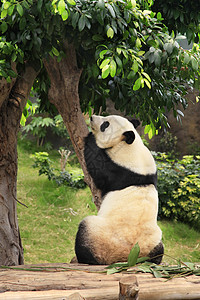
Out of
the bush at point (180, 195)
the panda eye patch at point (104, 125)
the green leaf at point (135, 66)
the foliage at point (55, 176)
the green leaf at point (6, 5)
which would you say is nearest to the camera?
the green leaf at point (6, 5)

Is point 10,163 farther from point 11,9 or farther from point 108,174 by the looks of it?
point 11,9

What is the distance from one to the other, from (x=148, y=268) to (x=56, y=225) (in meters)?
3.62

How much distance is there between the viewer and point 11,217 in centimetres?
324

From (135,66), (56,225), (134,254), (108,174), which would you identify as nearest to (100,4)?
(135,66)

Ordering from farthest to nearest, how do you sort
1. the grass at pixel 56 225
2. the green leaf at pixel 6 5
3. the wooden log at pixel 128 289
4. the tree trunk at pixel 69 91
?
the grass at pixel 56 225 < the tree trunk at pixel 69 91 < the green leaf at pixel 6 5 < the wooden log at pixel 128 289

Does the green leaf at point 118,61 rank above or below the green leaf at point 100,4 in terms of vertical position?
below

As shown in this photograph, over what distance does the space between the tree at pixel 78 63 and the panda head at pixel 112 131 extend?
356 millimetres

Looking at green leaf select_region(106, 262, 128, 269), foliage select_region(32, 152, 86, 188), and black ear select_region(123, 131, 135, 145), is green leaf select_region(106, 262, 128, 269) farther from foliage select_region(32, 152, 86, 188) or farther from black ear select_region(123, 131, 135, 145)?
foliage select_region(32, 152, 86, 188)

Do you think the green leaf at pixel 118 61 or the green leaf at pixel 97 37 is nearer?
the green leaf at pixel 118 61

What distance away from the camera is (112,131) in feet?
9.62

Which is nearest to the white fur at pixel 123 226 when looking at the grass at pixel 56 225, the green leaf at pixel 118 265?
the green leaf at pixel 118 265

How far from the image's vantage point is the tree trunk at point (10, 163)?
3125 mm

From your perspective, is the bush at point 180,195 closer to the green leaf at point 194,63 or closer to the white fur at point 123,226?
the white fur at point 123,226

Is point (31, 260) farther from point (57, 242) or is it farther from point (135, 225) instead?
point (135, 225)
